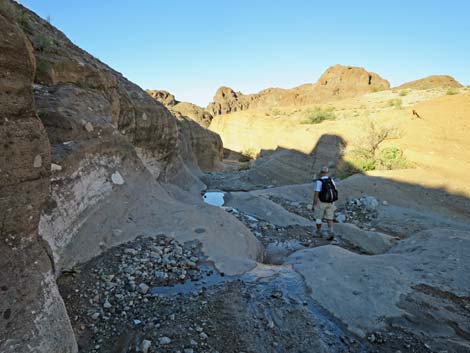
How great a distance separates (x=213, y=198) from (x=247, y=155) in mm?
16452

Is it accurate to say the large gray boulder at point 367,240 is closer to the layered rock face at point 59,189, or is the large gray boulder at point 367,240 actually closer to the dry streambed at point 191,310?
the layered rock face at point 59,189

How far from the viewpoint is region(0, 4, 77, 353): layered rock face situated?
2373mm

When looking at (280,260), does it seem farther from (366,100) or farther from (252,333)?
(366,100)

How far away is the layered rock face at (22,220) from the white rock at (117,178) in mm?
2214

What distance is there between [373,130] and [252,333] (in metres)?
12.7

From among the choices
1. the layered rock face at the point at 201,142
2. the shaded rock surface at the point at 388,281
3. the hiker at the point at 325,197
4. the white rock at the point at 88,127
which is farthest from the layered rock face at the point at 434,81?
the white rock at the point at 88,127

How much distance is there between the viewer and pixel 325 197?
691 cm

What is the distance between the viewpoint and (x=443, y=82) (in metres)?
38.8

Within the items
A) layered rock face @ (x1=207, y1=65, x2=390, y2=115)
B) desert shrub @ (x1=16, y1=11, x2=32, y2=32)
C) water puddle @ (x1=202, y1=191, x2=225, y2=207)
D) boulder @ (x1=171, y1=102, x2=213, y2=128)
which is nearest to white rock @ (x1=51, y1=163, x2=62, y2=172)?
desert shrub @ (x1=16, y1=11, x2=32, y2=32)

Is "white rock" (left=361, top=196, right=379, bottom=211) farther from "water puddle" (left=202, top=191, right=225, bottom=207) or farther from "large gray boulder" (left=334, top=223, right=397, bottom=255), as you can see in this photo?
"water puddle" (left=202, top=191, right=225, bottom=207)

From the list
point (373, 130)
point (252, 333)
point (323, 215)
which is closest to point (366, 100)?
point (373, 130)

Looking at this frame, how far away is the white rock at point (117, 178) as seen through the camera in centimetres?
501

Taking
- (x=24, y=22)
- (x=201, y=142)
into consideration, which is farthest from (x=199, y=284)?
(x=201, y=142)

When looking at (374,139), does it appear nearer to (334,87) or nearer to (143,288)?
(143,288)
